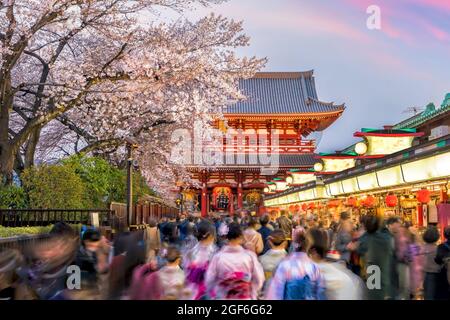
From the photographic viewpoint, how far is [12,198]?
15953 millimetres

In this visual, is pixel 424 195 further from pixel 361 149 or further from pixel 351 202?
pixel 351 202

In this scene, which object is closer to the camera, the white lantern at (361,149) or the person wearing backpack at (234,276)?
the person wearing backpack at (234,276)

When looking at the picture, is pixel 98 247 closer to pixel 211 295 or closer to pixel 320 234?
pixel 211 295

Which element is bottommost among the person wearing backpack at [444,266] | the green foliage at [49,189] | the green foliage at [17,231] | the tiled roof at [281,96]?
the person wearing backpack at [444,266]

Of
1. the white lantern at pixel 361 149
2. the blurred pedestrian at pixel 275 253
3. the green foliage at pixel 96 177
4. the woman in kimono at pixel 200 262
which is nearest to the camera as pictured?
the woman in kimono at pixel 200 262

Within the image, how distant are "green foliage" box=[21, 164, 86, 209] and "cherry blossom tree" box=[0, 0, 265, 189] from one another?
2.48ft

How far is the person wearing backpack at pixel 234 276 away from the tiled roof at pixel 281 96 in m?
36.7

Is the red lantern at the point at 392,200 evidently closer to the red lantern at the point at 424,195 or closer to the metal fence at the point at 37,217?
the red lantern at the point at 424,195

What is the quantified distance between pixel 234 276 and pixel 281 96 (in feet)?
144

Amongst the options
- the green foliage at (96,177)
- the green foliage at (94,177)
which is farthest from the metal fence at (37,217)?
the green foliage at (94,177)

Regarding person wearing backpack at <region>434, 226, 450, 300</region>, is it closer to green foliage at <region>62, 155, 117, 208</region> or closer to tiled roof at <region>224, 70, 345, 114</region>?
green foliage at <region>62, 155, 117, 208</region>

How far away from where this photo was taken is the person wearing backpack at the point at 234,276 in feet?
18.2

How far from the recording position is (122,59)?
58.9 ft

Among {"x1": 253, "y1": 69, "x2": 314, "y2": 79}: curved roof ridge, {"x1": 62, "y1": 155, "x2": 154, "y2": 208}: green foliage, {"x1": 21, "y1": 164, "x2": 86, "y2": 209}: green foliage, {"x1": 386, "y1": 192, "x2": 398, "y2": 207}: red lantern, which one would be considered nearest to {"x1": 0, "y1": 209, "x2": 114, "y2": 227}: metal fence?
{"x1": 21, "y1": 164, "x2": 86, "y2": 209}: green foliage
